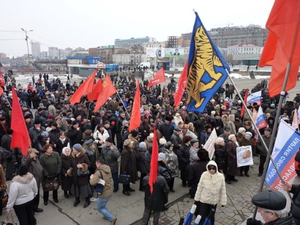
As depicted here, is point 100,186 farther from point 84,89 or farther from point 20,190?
point 84,89

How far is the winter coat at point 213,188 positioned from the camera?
182 inches

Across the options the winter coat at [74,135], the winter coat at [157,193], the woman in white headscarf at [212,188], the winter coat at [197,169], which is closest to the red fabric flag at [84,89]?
the winter coat at [74,135]

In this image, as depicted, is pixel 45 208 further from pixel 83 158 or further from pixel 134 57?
pixel 134 57

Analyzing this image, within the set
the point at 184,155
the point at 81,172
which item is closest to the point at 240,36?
the point at 184,155

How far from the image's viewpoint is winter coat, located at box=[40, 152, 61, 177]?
5.77 m

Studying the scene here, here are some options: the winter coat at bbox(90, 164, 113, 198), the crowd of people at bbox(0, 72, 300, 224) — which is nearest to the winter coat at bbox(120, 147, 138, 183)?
the crowd of people at bbox(0, 72, 300, 224)

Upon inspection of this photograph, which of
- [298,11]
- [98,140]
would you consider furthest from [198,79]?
[98,140]

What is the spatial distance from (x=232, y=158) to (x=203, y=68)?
3.29m

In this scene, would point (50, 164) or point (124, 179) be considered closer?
point (50, 164)

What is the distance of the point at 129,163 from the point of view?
639cm

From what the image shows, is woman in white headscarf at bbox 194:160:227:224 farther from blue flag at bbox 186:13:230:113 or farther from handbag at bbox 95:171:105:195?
handbag at bbox 95:171:105:195

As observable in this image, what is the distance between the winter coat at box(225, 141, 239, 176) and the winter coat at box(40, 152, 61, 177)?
179 inches

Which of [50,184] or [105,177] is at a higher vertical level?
[105,177]

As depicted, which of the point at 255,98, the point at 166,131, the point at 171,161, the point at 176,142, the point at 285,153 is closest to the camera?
the point at 285,153
